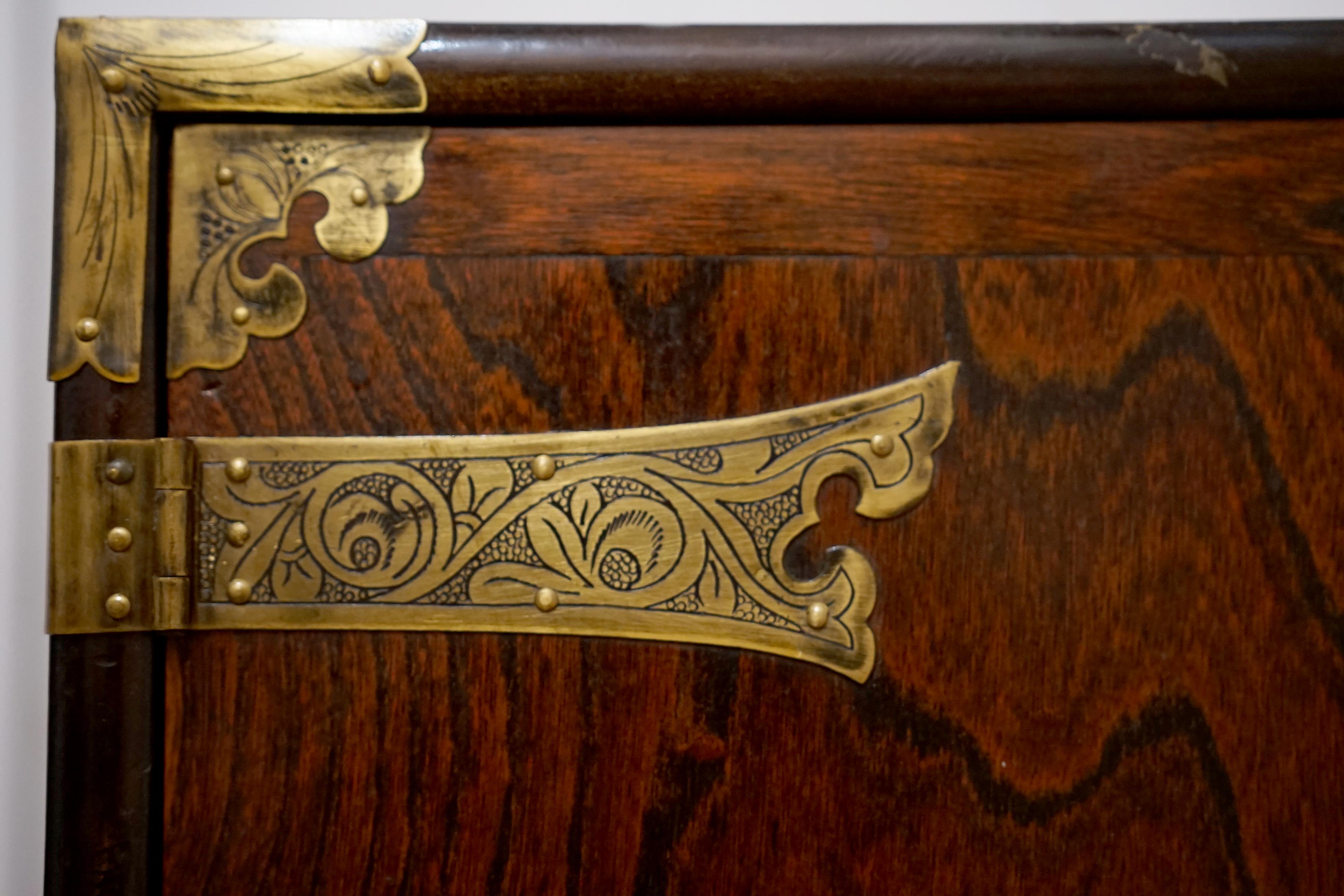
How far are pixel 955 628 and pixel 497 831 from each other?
254 mm

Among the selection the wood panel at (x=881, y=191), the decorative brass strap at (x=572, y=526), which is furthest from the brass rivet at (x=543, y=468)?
the wood panel at (x=881, y=191)

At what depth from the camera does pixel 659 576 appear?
0.48 m

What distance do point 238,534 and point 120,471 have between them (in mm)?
63

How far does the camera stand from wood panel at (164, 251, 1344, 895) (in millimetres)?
467

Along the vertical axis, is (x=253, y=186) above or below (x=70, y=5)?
below

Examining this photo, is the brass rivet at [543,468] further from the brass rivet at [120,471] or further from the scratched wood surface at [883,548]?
the brass rivet at [120,471]

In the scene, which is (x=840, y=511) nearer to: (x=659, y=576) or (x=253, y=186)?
(x=659, y=576)

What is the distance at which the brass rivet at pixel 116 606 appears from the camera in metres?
0.46

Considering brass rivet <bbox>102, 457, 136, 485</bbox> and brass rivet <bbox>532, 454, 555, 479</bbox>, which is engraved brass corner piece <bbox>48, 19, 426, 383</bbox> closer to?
brass rivet <bbox>102, 457, 136, 485</bbox>

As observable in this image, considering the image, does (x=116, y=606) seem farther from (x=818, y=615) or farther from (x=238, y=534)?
(x=818, y=615)

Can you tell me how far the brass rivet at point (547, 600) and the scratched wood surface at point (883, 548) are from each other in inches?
1.0

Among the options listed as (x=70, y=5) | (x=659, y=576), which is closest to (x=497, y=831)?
(x=659, y=576)

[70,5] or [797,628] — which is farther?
[70,5]

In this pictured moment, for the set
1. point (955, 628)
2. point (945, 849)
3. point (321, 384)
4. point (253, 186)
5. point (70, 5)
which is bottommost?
point (945, 849)
